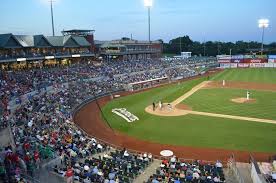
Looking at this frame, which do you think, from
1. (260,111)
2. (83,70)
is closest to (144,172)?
(260,111)

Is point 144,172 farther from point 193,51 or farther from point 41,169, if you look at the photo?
point 193,51

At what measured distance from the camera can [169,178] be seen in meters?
16.0

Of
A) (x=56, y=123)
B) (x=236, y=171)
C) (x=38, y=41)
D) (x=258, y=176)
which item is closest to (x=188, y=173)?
(x=236, y=171)

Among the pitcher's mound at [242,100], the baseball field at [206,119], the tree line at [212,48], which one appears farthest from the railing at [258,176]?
the tree line at [212,48]

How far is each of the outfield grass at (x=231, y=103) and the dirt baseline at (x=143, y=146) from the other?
1002 cm

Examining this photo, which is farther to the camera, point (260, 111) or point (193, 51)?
point (193, 51)

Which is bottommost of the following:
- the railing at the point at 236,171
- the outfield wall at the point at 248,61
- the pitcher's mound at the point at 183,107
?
the railing at the point at 236,171

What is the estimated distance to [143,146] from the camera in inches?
917

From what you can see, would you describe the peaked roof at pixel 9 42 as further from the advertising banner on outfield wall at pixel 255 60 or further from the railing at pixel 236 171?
the advertising banner on outfield wall at pixel 255 60

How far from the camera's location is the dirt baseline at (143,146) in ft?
67.5

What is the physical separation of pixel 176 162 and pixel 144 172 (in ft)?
7.38

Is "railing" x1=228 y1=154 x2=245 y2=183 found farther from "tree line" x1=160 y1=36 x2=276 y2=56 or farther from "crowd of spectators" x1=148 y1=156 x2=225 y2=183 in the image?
"tree line" x1=160 y1=36 x2=276 y2=56

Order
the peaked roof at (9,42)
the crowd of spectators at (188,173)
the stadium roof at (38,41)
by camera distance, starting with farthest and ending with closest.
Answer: the stadium roof at (38,41), the peaked roof at (9,42), the crowd of spectators at (188,173)

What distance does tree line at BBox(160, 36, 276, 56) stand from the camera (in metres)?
119
